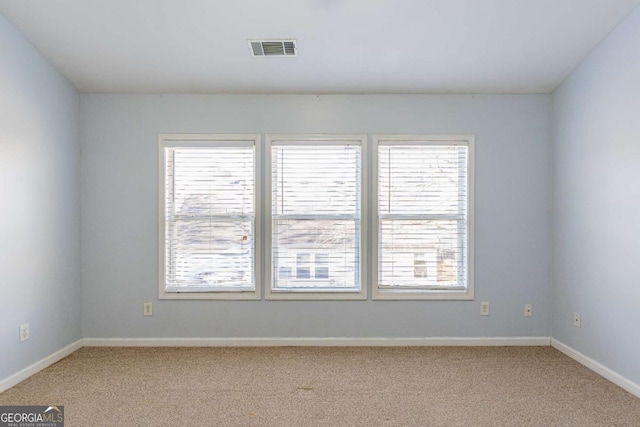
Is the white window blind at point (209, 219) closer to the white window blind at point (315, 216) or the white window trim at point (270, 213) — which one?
the white window trim at point (270, 213)

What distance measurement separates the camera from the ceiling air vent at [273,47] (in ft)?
11.4

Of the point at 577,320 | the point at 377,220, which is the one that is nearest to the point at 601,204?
the point at 577,320

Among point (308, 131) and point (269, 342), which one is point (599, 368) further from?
point (308, 131)

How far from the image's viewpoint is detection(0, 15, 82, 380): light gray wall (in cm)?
325

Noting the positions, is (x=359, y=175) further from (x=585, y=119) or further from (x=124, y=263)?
(x=124, y=263)

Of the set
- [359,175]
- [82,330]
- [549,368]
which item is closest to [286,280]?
[359,175]

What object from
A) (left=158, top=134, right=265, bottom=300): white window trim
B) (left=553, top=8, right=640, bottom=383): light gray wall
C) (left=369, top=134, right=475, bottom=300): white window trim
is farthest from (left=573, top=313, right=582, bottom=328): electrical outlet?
(left=158, top=134, right=265, bottom=300): white window trim

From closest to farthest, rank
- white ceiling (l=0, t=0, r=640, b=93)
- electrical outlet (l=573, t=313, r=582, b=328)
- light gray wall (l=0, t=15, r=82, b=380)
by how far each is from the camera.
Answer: white ceiling (l=0, t=0, r=640, b=93), light gray wall (l=0, t=15, r=82, b=380), electrical outlet (l=573, t=313, r=582, b=328)

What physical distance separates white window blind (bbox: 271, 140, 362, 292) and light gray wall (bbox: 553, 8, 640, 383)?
73.7 inches

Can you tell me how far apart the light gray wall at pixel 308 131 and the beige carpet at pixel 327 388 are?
26 cm

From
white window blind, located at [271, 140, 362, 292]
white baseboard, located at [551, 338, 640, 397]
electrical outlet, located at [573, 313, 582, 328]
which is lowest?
white baseboard, located at [551, 338, 640, 397]

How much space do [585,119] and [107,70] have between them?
4.13 m

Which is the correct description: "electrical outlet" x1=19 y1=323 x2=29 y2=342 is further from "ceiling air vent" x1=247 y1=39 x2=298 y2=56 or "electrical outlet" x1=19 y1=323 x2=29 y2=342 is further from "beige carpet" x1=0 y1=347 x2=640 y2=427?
"ceiling air vent" x1=247 y1=39 x2=298 y2=56

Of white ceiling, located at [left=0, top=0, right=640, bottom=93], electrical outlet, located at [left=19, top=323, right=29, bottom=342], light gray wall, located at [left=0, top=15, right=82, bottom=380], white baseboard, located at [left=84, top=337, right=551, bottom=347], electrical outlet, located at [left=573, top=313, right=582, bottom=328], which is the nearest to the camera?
white ceiling, located at [left=0, top=0, right=640, bottom=93]
